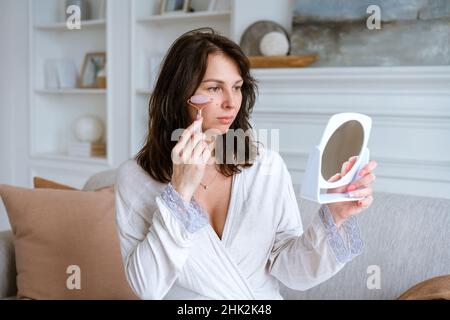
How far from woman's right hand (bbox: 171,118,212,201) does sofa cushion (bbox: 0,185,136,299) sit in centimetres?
63

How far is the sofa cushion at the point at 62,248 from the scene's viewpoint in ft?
5.05

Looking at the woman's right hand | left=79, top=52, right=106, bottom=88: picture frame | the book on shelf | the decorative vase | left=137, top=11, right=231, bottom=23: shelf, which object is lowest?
the book on shelf

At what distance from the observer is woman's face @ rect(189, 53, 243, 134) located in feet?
3.67

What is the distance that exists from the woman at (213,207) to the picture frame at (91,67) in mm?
1997

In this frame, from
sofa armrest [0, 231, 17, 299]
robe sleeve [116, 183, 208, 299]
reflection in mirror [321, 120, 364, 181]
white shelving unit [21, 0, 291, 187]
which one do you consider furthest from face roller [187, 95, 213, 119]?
white shelving unit [21, 0, 291, 187]

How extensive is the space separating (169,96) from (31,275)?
709 mm

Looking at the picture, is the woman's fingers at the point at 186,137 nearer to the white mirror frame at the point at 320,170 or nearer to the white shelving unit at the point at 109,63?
the white mirror frame at the point at 320,170

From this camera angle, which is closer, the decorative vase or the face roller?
the face roller

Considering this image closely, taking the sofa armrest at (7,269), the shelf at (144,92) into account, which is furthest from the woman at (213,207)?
the shelf at (144,92)

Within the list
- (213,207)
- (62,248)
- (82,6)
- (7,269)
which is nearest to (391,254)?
(213,207)

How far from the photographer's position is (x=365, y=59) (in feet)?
7.03

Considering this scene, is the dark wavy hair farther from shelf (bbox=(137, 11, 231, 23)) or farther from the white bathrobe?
shelf (bbox=(137, 11, 231, 23))

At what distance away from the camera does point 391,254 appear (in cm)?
151
